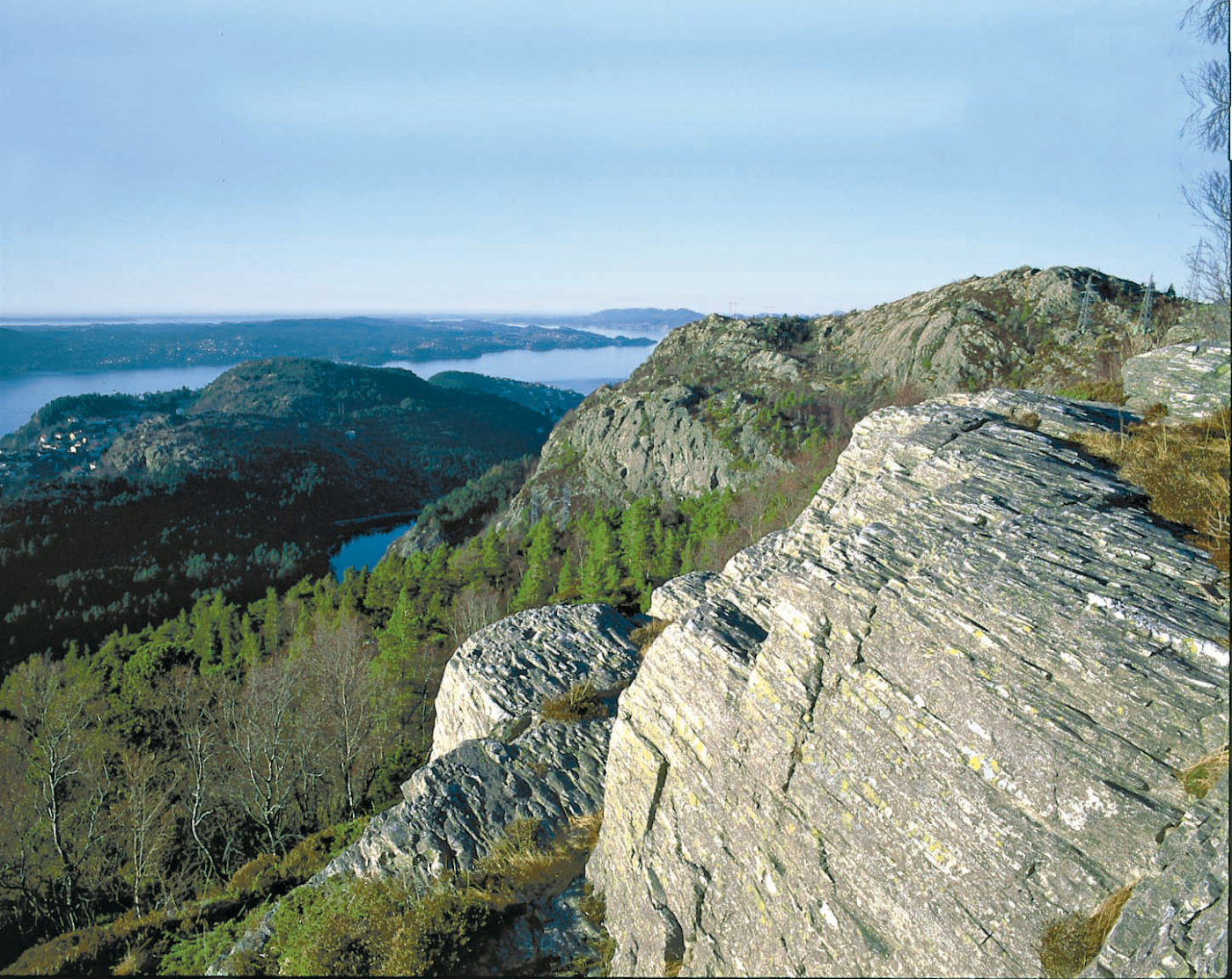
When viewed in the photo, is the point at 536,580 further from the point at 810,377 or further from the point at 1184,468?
the point at 810,377

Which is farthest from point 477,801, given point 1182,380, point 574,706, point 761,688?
point 1182,380

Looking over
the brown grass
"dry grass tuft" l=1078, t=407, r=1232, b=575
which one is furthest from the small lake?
"dry grass tuft" l=1078, t=407, r=1232, b=575

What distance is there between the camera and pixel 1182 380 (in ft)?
47.9

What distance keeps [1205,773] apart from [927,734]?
113 inches

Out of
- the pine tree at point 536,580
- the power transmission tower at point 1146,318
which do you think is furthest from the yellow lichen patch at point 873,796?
the power transmission tower at point 1146,318

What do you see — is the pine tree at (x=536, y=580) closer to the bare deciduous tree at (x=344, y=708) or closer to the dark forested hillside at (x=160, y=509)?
the bare deciduous tree at (x=344, y=708)

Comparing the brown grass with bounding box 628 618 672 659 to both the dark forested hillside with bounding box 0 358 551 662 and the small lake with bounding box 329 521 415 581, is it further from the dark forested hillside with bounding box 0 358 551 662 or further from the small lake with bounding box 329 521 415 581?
the small lake with bounding box 329 521 415 581

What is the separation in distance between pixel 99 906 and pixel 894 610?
37157 mm

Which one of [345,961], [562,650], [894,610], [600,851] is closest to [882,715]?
[894,610]

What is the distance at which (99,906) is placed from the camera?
1107 inches

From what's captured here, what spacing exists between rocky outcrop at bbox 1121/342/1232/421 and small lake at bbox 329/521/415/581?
124 meters

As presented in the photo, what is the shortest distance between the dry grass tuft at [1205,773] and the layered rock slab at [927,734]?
12cm

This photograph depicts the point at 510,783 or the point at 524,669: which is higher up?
the point at 524,669

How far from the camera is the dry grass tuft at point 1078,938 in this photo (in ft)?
23.0
